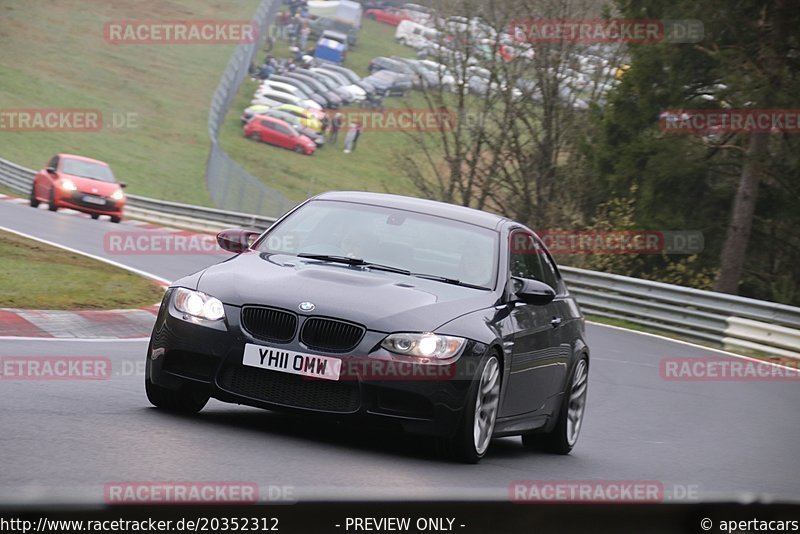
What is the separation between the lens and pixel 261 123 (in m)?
68.8

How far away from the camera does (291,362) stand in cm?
745

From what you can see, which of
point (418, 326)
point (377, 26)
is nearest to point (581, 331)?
point (418, 326)

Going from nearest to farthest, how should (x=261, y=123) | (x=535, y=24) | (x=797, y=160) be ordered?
(x=797, y=160), (x=535, y=24), (x=261, y=123)

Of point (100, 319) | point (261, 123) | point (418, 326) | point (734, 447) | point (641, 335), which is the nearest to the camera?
point (418, 326)

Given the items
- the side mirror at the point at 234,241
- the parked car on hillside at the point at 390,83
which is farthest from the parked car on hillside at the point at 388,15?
the side mirror at the point at 234,241

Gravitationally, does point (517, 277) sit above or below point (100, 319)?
above

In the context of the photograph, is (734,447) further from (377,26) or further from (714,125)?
(377,26)

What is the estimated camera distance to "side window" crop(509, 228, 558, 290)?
29.6 ft

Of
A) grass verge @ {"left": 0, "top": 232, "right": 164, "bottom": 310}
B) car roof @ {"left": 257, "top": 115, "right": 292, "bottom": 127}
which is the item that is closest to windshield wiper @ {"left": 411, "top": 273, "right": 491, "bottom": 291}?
grass verge @ {"left": 0, "top": 232, "right": 164, "bottom": 310}

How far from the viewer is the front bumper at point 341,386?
744cm

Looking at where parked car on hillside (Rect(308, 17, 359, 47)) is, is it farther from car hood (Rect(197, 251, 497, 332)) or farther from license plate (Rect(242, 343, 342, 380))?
license plate (Rect(242, 343, 342, 380))

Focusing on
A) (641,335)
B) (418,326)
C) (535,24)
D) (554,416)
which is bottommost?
(641,335)

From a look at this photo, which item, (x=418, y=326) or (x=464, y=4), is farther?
(x=464, y=4)

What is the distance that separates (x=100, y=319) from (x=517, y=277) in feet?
21.4
